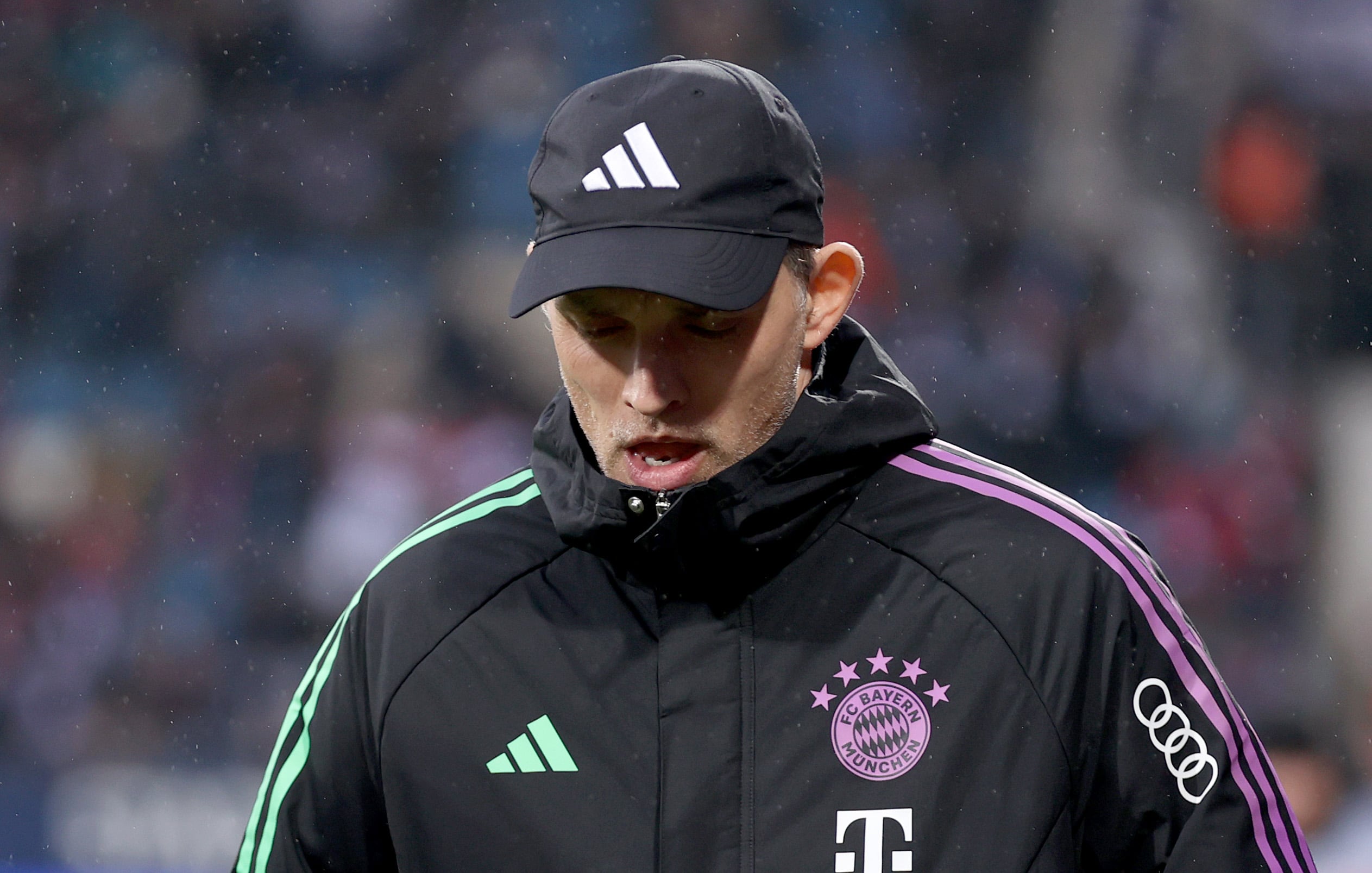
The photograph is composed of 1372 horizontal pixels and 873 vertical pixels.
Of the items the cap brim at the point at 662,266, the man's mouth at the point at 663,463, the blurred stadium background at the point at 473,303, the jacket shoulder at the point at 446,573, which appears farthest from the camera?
the blurred stadium background at the point at 473,303

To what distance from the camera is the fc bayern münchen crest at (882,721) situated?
1.60 m

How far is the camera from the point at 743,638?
64.5 inches

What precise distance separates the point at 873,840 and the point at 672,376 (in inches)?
20.3

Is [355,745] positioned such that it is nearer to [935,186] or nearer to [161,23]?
[935,186]

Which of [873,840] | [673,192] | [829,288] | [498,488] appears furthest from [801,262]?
[873,840]

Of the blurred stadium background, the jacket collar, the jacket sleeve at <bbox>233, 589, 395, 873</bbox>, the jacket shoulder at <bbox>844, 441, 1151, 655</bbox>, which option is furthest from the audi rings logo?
the blurred stadium background

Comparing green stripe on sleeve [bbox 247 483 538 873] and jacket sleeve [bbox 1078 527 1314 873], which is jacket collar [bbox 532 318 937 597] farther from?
jacket sleeve [bbox 1078 527 1314 873]

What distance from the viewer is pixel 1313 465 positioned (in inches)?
206

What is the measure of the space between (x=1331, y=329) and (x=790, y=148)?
435 centimetres

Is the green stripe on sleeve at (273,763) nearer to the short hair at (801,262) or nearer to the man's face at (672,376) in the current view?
the man's face at (672,376)

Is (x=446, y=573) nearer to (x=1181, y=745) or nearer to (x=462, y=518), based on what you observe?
(x=462, y=518)

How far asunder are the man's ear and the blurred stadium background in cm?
364

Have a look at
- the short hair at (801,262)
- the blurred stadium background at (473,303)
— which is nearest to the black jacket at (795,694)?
the short hair at (801,262)

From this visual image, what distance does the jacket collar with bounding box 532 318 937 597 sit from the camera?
160cm
